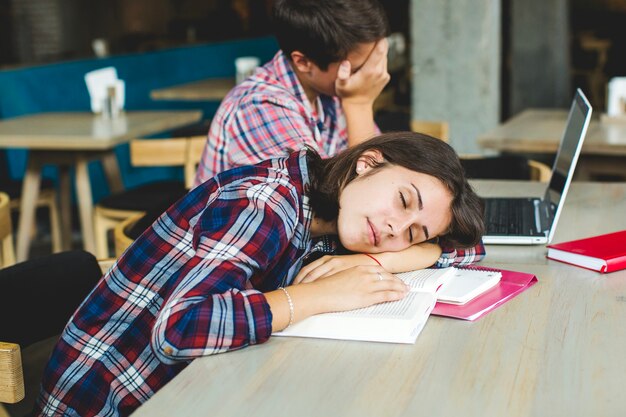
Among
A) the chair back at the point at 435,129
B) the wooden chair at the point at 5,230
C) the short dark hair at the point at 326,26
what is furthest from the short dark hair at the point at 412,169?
the chair back at the point at 435,129

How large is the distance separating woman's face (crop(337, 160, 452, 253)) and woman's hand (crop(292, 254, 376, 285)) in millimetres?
40

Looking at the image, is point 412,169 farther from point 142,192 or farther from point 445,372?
point 142,192

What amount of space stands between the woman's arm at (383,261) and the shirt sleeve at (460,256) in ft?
0.06

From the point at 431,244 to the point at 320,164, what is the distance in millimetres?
279

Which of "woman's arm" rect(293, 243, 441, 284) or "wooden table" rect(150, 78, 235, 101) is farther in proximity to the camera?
"wooden table" rect(150, 78, 235, 101)

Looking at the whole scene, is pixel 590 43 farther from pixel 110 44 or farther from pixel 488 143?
pixel 488 143

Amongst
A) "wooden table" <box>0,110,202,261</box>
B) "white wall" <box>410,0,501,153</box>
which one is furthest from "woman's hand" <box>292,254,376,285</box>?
"white wall" <box>410,0,501,153</box>

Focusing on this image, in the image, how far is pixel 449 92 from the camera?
510cm

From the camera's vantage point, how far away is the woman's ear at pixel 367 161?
156cm

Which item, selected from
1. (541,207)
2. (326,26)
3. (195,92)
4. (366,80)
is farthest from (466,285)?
(195,92)

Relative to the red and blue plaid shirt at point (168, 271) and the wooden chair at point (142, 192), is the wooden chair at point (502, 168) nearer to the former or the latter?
the wooden chair at point (142, 192)

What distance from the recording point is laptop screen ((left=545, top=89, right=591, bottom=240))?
6.13 ft

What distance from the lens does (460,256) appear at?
5.68 ft

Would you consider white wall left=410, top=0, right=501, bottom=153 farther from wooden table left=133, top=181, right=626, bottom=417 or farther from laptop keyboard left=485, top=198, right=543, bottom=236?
wooden table left=133, top=181, right=626, bottom=417
